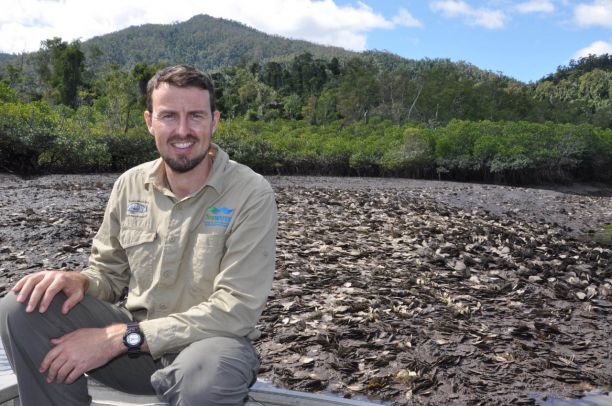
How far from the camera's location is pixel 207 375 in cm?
224

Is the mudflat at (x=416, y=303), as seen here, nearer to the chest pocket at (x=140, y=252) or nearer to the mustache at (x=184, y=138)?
A: the chest pocket at (x=140, y=252)

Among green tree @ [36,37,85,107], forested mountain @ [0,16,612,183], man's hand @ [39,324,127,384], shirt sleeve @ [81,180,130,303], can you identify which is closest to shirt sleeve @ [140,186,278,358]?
man's hand @ [39,324,127,384]

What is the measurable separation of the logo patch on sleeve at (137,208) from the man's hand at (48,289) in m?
0.39

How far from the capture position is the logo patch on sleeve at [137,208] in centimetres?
279

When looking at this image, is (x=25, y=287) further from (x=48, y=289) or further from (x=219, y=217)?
(x=219, y=217)

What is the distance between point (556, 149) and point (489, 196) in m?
21.2

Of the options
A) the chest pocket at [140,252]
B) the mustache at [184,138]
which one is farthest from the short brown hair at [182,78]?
the chest pocket at [140,252]

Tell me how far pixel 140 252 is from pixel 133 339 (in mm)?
451

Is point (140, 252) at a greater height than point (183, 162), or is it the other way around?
point (183, 162)

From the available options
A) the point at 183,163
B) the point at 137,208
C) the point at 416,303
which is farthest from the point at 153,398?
the point at 416,303

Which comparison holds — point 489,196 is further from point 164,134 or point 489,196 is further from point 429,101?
point 429,101

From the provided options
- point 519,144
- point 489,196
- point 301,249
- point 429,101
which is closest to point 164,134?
point 301,249

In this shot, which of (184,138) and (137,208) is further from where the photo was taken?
(137,208)

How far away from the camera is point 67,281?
2520 millimetres
